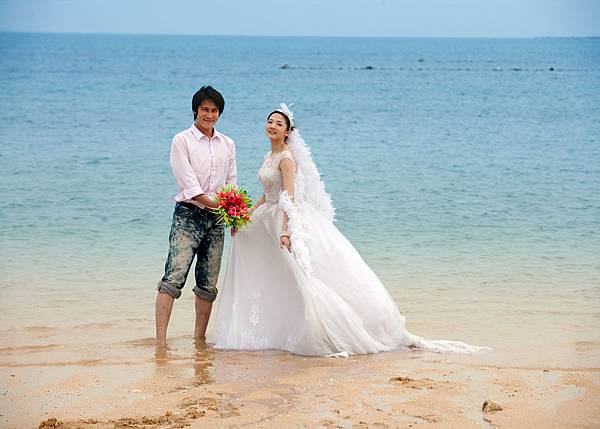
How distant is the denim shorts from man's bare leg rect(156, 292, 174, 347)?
1.9 inches

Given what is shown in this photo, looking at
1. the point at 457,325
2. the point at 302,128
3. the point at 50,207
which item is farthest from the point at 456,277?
the point at 302,128

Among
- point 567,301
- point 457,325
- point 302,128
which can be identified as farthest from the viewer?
point 302,128

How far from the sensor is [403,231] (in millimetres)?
12305

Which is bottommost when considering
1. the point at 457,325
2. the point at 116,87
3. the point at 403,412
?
the point at 403,412

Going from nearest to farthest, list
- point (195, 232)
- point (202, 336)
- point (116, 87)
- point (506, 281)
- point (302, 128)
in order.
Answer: point (195, 232)
point (202, 336)
point (506, 281)
point (302, 128)
point (116, 87)

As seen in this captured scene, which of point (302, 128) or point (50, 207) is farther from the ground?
point (302, 128)

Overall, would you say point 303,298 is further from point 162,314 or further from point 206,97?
point 206,97

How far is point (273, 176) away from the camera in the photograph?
21.7 ft

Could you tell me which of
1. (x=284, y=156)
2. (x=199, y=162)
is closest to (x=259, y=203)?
(x=284, y=156)

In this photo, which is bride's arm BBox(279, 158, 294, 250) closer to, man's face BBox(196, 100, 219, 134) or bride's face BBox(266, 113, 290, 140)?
bride's face BBox(266, 113, 290, 140)

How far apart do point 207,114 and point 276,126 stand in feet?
1.54

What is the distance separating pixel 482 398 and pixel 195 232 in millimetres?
2319

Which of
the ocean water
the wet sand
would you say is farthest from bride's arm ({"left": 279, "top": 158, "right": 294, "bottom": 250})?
the ocean water

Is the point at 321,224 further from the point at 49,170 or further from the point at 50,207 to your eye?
the point at 49,170
